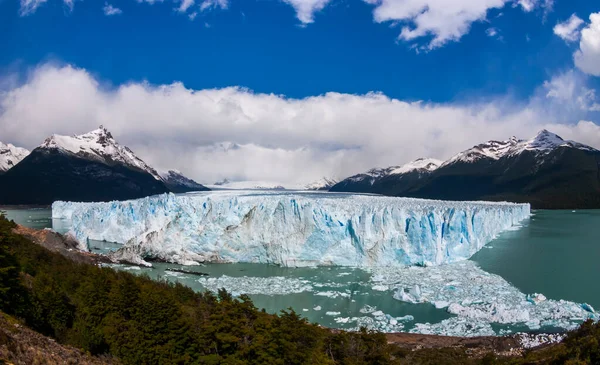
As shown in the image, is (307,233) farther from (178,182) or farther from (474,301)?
(178,182)

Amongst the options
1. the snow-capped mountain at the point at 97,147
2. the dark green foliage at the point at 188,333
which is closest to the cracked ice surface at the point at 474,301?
the dark green foliage at the point at 188,333

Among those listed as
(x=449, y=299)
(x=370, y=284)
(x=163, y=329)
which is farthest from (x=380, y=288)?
(x=163, y=329)

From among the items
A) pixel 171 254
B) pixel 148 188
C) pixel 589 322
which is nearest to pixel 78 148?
pixel 148 188

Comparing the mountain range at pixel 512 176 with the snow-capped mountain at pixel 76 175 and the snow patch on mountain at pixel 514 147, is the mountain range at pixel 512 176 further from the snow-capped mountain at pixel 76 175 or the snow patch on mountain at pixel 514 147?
the snow-capped mountain at pixel 76 175

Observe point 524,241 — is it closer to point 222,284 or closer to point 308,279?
point 308,279

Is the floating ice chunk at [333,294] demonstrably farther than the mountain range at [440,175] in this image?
No

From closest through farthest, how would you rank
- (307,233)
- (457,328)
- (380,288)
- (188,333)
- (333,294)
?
(188,333) < (457,328) < (333,294) < (380,288) < (307,233)
